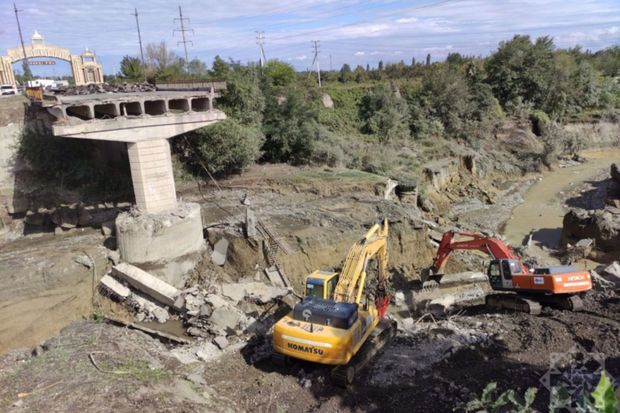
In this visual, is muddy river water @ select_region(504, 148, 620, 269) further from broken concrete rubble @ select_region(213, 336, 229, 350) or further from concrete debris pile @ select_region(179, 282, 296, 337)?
broken concrete rubble @ select_region(213, 336, 229, 350)

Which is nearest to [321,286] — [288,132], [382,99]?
[288,132]

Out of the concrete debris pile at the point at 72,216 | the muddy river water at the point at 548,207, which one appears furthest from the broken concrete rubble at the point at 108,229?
the muddy river water at the point at 548,207

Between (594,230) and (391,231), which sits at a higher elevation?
(391,231)

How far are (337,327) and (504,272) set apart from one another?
280 inches

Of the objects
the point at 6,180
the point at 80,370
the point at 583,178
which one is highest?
the point at 6,180

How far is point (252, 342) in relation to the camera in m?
13.5

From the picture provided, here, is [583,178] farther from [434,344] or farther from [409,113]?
[434,344]

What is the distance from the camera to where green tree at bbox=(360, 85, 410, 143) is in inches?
1590

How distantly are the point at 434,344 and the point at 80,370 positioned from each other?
9.31 meters

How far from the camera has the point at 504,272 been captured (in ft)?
49.3

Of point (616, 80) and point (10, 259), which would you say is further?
point (616, 80)

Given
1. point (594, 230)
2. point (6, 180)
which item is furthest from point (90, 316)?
point (594, 230)

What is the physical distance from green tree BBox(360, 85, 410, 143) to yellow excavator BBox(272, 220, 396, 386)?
27.7m

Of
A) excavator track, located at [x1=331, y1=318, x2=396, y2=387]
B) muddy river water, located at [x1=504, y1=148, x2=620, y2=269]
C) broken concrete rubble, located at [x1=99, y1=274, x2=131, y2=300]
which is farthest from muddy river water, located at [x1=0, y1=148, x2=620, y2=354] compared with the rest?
excavator track, located at [x1=331, y1=318, x2=396, y2=387]
